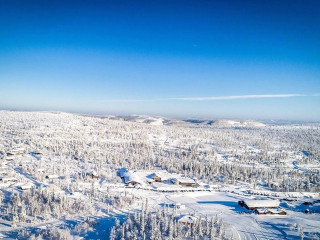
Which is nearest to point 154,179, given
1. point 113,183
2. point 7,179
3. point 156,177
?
point 156,177

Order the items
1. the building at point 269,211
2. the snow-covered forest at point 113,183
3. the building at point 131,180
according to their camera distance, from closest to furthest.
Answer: the snow-covered forest at point 113,183 → the building at point 269,211 → the building at point 131,180

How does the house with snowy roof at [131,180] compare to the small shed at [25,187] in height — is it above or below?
below

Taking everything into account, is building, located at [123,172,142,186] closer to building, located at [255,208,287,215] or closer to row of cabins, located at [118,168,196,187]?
row of cabins, located at [118,168,196,187]

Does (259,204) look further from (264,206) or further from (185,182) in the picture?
(185,182)

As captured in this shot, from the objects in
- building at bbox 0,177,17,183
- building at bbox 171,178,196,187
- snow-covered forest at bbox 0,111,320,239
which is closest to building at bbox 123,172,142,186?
snow-covered forest at bbox 0,111,320,239

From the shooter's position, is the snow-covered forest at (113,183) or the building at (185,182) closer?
the snow-covered forest at (113,183)

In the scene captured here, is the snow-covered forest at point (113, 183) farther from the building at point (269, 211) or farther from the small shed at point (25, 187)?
the building at point (269, 211)

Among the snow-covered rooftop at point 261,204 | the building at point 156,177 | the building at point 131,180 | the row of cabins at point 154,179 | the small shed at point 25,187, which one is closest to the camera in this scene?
the snow-covered rooftop at point 261,204

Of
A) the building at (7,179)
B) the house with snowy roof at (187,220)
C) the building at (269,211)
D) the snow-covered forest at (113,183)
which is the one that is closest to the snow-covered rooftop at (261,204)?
the building at (269,211)

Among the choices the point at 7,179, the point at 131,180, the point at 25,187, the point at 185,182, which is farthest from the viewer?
the point at 185,182
